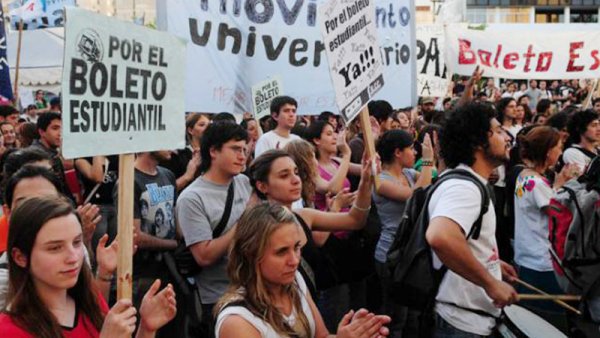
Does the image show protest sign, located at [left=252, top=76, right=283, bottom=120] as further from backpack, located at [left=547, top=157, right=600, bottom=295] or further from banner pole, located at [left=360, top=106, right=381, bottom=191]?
backpack, located at [left=547, top=157, right=600, bottom=295]

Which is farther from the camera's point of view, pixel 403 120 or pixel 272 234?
pixel 403 120

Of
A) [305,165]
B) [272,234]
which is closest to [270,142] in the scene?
[305,165]

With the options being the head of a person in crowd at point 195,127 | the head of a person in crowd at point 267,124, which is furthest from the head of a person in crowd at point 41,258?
the head of a person in crowd at point 267,124

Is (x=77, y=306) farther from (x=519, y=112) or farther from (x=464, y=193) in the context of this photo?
(x=519, y=112)

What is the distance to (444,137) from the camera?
3.53 meters

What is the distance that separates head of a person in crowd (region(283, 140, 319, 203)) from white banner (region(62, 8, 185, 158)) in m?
1.48

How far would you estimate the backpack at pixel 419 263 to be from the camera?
3.27m

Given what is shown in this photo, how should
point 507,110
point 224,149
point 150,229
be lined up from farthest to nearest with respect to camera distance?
point 507,110 → point 150,229 → point 224,149

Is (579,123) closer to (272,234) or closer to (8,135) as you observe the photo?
(272,234)

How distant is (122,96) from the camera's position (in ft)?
9.61

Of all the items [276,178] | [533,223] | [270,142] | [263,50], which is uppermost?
[263,50]

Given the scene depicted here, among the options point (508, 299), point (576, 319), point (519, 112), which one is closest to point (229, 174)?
point (508, 299)

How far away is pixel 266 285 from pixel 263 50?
15.8 ft

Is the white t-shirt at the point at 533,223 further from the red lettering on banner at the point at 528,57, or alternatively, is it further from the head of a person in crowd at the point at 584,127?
the red lettering on banner at the point at 528,57
